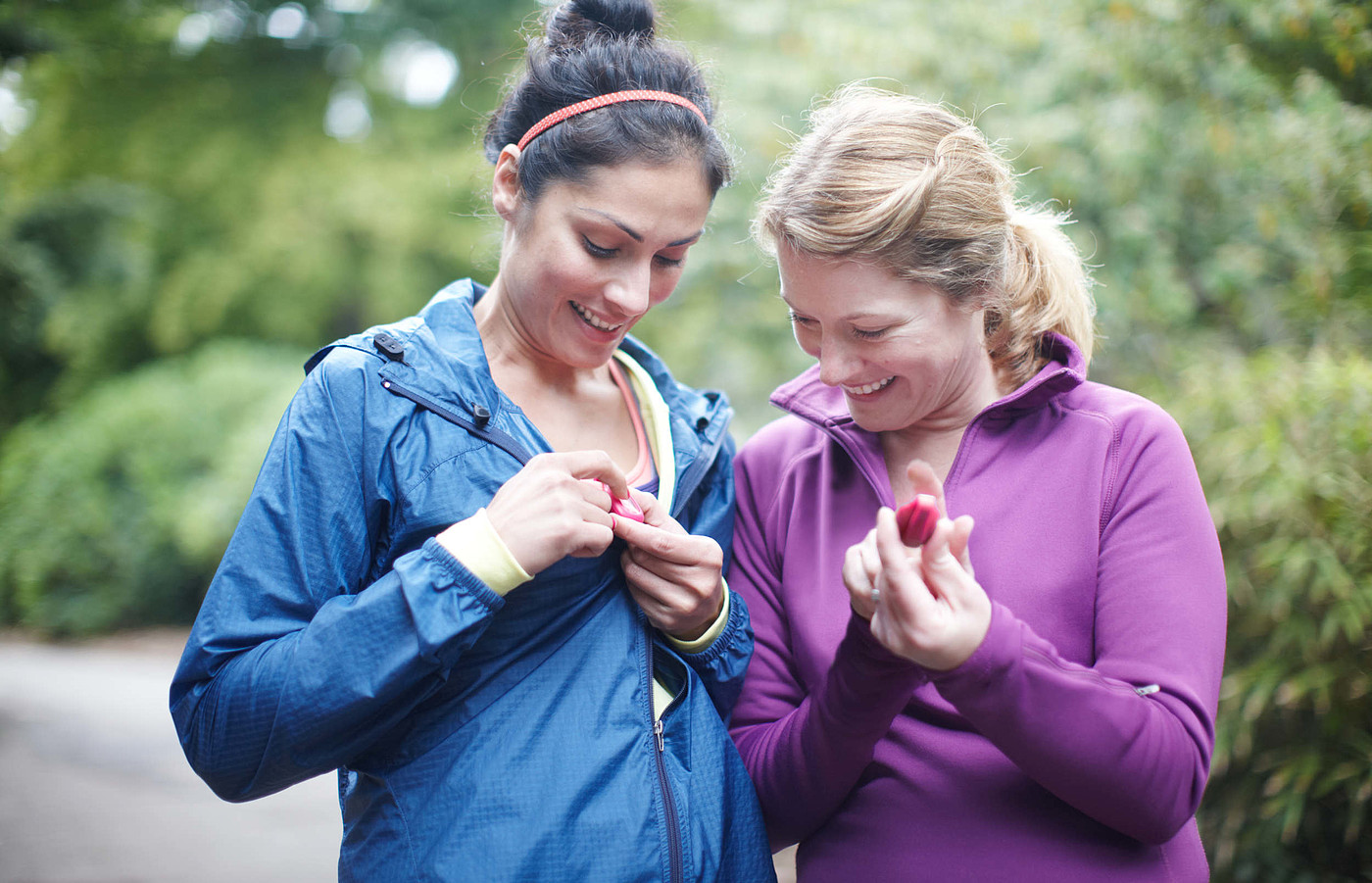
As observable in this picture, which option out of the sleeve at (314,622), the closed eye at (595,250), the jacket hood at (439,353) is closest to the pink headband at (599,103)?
the closed eye at (595,250)

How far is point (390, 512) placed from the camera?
161 centimetres

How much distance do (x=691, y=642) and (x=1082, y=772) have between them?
2.25 ft

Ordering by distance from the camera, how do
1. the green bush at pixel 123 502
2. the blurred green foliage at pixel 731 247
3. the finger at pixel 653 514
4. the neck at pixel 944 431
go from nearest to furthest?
the finger at pixel 653 514 → the neck at pixel 944 431 → the blurred green foliage at pixel 731 247 → the green bush at pixel 123 502

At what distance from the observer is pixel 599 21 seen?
200 centimetres

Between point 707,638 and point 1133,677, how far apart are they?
726mm

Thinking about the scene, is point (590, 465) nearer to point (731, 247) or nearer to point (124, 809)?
point (124, 809)

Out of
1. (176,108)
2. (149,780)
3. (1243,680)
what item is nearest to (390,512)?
(1243,680)

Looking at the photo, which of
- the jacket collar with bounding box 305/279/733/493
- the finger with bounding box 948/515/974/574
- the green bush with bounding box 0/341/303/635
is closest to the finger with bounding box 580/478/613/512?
the jacket collar with bounding box 305/279/733/493

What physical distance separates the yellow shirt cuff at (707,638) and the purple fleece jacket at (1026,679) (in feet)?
0.60

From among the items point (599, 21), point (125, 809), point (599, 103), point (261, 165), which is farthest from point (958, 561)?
point (261, 165)

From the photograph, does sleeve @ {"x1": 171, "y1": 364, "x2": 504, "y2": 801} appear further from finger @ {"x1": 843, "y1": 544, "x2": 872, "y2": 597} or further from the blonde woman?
the blonde woman

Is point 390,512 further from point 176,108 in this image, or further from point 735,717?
point 176,108

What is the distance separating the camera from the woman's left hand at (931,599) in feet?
4.61

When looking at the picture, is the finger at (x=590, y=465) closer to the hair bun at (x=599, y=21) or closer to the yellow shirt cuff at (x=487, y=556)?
the yellow shirt cuff at (x=487, y=556)
